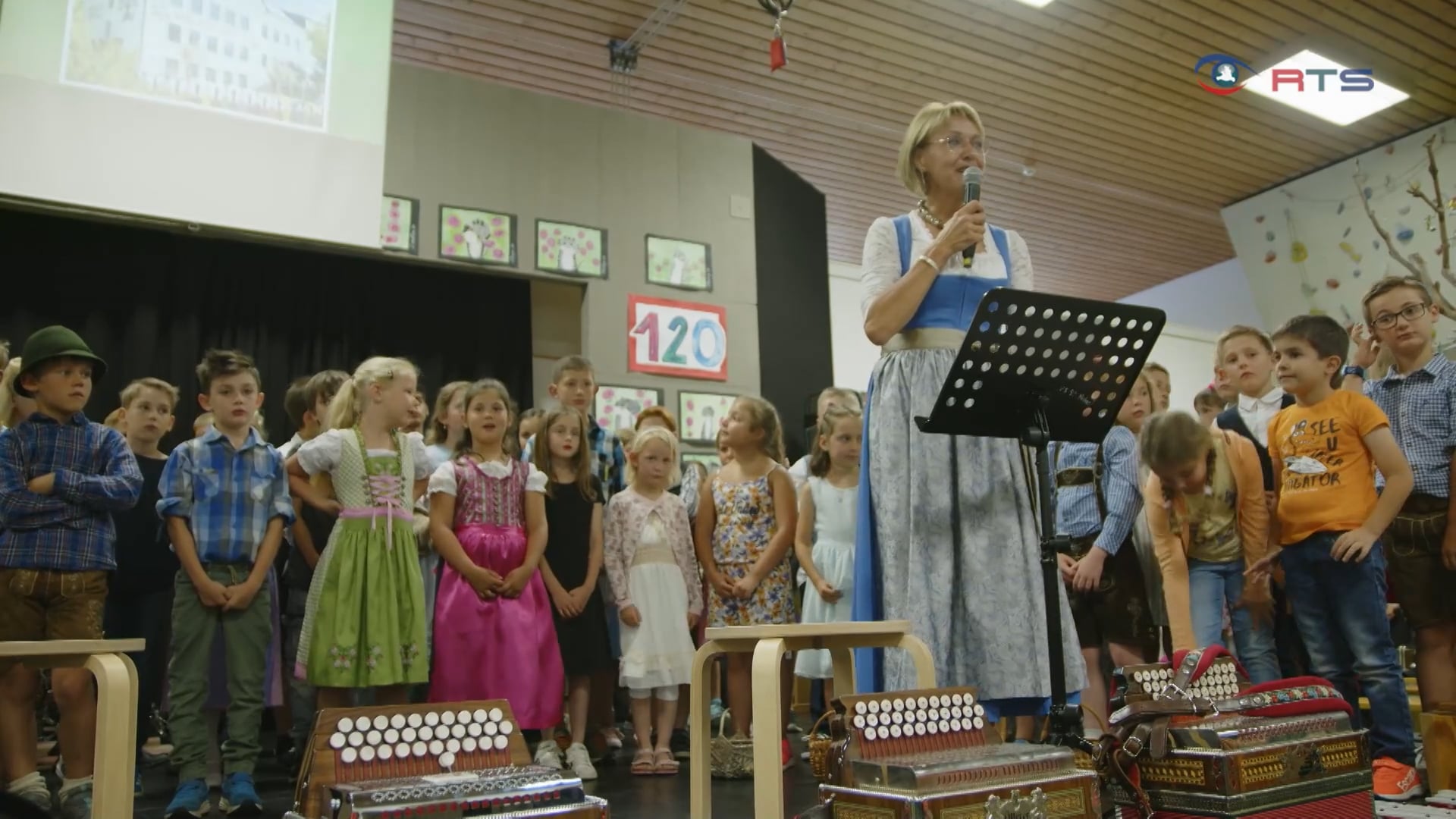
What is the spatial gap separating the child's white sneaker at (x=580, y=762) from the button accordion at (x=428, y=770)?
1793 mm

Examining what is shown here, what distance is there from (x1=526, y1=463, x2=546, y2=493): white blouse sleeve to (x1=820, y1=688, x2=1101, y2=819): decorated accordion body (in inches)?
82.2

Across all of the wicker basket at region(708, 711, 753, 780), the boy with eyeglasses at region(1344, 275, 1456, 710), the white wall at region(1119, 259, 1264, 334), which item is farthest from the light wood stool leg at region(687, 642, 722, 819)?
the white wall at region(1119, 259, 1264, 334)

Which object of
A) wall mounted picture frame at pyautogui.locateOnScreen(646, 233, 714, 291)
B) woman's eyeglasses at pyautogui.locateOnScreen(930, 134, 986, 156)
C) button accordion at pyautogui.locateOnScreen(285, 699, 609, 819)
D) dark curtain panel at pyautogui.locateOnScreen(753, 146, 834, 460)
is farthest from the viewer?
dark curtain panel at pyautogui.locateOnScreen(753, 146, 834, 460)

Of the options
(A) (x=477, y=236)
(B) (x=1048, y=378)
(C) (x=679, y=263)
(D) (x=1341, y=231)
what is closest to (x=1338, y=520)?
(B) (x=1048, y=378)

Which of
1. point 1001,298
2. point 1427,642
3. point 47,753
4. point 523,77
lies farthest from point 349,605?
point 523,77

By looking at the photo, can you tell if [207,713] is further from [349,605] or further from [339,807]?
[339,807]

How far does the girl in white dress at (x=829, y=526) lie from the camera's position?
3678 millimetres

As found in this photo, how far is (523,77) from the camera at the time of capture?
Result: 20.9ft

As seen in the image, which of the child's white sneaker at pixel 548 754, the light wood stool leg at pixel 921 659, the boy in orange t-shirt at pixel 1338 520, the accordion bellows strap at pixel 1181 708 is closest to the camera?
the light wood stool leg at pixel 921 659

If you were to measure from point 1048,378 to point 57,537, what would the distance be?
2.50m

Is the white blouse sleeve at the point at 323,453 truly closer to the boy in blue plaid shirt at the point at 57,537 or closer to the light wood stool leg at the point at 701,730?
the boy in blue plaid shirt at the point at 57,537

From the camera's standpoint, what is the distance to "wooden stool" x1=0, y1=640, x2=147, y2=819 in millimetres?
1411

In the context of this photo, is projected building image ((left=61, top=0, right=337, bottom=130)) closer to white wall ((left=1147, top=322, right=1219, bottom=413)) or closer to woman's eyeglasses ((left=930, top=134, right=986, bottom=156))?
woman's eyeglasses ((left=930, top=134, right=986, bottom=156))

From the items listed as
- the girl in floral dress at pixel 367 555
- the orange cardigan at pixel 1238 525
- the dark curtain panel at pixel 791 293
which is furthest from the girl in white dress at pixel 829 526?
the dark curtain panel at pixel 791 293
